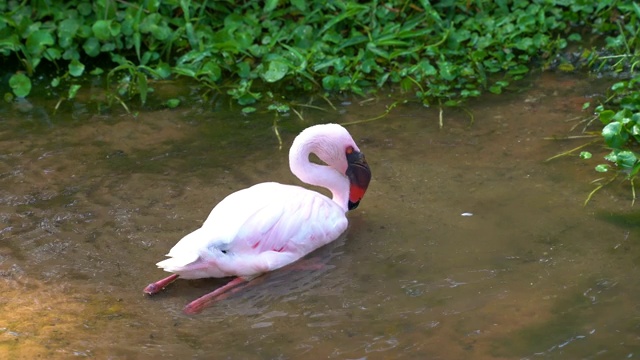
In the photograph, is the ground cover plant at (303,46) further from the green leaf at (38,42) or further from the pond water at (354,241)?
the pond water at (354,241)

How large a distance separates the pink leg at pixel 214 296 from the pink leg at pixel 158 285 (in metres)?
0.19

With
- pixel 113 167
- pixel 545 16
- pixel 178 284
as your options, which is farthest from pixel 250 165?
pixel 545 16

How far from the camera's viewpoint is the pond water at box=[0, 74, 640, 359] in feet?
12.6

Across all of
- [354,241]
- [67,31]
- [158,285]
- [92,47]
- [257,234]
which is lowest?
[354,241]

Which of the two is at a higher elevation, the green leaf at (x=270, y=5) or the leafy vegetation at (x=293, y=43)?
the green leaf at (x=270, y=5)

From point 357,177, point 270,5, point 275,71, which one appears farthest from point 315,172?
point 270,5

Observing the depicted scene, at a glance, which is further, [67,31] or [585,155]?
[67,31]

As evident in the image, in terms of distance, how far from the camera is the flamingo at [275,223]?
4199mm

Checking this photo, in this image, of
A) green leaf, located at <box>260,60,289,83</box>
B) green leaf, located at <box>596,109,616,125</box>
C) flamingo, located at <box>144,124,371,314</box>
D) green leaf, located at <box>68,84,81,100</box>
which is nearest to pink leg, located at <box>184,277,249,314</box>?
flamingo, located at <box>144,124,371,314</box>

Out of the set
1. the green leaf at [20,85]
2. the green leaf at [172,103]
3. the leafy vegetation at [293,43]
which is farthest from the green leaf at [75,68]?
the green leaf at [172,103]

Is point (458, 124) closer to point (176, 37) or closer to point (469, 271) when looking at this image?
point (469, 271)

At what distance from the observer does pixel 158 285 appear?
421cm

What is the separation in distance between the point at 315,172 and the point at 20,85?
8.48ft

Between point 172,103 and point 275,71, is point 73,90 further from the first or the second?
point 275,71
